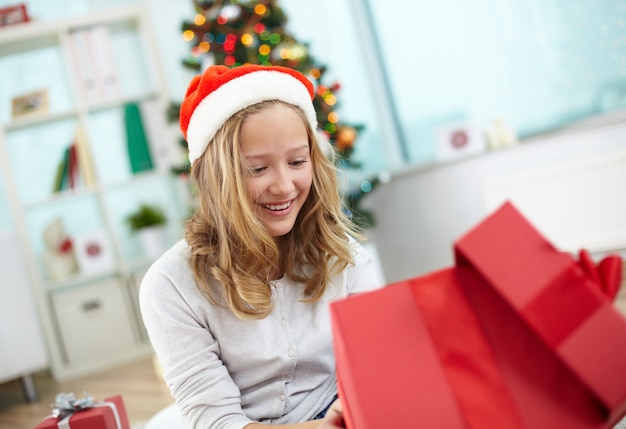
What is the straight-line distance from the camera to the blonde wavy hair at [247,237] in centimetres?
112

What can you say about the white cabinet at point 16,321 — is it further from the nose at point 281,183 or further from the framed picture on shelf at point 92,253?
the nose at point 281,183

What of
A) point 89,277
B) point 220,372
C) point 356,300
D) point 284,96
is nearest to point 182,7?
point 89,277

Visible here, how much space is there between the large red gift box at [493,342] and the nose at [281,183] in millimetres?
385

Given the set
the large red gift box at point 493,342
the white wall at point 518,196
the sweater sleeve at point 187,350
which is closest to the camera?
the large red gift box at point 493,342

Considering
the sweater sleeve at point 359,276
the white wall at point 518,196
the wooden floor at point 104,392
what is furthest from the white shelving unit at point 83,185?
the sweater sleeve at point 359,276

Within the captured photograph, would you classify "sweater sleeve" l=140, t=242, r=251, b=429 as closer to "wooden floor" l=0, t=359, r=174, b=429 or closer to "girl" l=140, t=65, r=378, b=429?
"girl" l=140, t=65, r=378, b=429

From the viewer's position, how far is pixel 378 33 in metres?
3.94

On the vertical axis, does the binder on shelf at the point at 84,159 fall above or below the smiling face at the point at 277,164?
above

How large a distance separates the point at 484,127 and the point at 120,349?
90.1 inches

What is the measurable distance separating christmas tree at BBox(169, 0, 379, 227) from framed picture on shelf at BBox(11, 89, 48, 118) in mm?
989

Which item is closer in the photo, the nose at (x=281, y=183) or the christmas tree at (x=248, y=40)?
the nose at (x=281, y=183)

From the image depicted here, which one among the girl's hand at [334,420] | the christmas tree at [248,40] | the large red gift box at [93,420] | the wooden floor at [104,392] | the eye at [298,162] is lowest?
the wooden floor at [104,392]

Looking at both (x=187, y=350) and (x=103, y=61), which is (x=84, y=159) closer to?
(x=103, y=61)

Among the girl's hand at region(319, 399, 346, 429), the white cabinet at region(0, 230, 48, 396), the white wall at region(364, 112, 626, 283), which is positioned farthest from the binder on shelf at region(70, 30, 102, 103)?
the girl's hand at region(319, 399, 346, 429)
